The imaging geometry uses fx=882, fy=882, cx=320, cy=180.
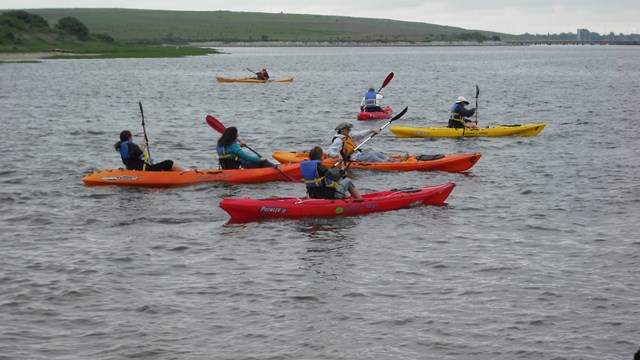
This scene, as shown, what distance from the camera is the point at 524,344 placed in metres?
12.1

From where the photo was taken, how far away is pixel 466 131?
1278 inches

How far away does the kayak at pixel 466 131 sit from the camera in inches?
1287

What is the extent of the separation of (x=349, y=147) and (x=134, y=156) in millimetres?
5765

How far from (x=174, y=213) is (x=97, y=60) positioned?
11528cm

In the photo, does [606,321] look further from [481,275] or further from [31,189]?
[31,189]

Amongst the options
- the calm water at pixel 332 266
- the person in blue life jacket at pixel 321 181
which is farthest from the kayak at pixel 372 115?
the person in blue life jacket at pixel 321 181

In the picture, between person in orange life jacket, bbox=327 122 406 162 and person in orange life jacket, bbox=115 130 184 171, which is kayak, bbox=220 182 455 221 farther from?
person in orange life jacket, bbox=115 130 184 171

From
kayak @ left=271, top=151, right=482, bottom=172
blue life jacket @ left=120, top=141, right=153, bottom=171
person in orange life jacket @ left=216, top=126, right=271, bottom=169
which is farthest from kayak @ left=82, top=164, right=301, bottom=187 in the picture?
kayak @ left=271, top=151, right=482, bottom=172

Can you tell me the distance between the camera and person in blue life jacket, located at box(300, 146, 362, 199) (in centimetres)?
1880

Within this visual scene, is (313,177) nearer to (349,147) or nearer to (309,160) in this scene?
(309,160)

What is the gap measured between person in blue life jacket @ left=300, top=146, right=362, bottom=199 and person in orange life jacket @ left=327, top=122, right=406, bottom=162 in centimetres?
376

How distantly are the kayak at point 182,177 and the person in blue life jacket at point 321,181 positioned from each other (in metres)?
4.17

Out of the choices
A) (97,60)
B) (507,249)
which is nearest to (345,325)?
(507,249)

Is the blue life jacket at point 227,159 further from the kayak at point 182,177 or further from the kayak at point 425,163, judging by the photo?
the kayak at point 425,163
